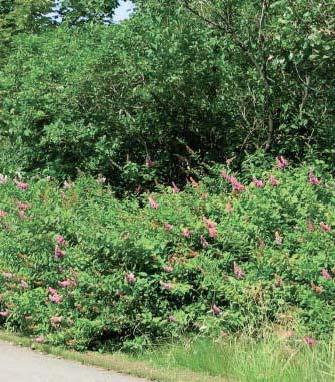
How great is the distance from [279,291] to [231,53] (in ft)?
18.4

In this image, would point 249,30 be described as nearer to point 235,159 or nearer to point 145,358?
point 235,159

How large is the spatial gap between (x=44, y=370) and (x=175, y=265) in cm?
188

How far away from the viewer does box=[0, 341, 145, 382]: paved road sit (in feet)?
22.3

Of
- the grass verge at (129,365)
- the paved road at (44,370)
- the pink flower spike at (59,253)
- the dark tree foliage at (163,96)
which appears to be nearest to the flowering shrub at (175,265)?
the pink flower spike at (59,253)

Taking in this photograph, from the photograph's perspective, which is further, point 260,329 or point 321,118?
point 321,118

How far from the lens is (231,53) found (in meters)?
12.0

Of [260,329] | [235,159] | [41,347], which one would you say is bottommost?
[41,347]

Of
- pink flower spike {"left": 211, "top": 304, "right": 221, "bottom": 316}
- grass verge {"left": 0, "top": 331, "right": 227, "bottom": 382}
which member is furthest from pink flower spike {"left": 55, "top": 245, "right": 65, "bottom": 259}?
pink flower spike {"left": 211, "top": 304, "right": 221, "bottom": 316}

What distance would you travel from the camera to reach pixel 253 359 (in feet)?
22.1

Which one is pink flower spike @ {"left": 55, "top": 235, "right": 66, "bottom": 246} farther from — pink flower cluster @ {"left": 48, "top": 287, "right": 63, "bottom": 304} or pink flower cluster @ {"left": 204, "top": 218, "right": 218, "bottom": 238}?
pink flower cluster @ {"left": 204, "top": 218, "right": 218, "bottom": 238}

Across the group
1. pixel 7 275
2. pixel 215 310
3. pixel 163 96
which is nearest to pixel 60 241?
pixel 7 275

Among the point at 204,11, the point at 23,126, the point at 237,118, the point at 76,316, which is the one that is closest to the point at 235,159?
the point at 237,118

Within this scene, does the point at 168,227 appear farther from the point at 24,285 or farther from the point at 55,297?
the point at 24,285

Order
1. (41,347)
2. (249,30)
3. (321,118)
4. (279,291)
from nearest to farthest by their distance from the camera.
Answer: (279,291) < (41,347) < (249,30) < (321,118)
